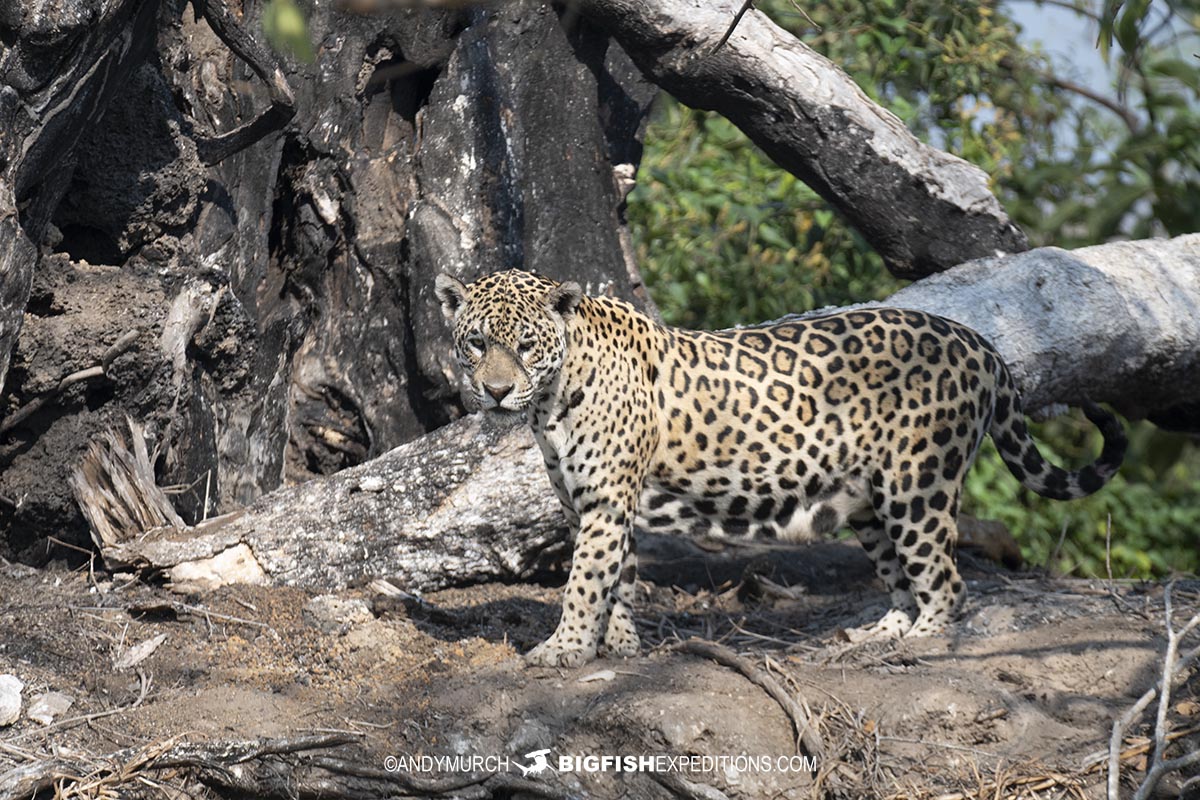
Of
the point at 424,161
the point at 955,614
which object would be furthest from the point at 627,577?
the point at 424,161

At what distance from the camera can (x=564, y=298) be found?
667 centimetres

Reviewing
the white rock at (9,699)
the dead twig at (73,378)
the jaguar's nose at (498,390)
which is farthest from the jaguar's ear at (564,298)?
the white rock at (9,699)

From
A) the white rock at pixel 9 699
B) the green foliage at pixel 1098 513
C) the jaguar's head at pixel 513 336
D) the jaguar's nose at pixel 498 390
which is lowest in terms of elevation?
the green foliage at pixel 1098 513

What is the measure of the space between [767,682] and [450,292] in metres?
2.41

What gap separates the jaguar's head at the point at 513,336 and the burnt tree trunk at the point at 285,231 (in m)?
1.39

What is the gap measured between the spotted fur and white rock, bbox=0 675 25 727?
89.5 inches

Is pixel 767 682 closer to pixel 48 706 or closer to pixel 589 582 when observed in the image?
pixel 589 582

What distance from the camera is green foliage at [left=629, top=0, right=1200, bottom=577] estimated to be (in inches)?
452

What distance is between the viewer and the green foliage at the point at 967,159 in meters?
11.5

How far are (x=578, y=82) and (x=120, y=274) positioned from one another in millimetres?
3227

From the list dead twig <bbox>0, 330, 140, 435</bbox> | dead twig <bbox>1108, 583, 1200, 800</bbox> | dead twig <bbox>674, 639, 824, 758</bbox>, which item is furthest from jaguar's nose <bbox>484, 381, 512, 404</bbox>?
dead twig <bbox>1108, 583, 1200, 800</bbox>

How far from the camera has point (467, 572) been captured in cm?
805

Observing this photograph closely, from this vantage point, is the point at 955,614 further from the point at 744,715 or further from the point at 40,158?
the point at 40,158

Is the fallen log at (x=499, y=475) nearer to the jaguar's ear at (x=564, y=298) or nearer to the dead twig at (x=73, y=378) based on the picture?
the dead twig at (x=73, y=378)
